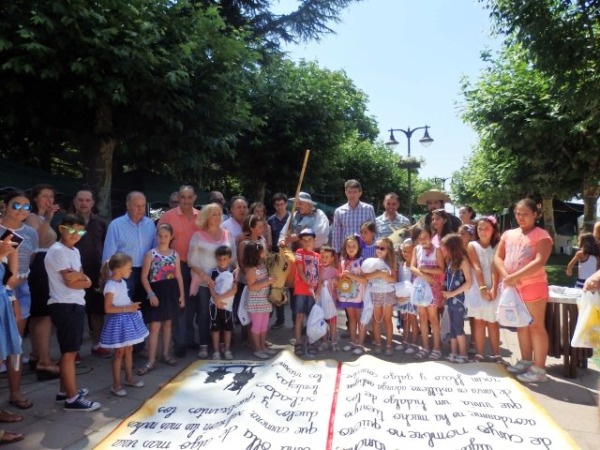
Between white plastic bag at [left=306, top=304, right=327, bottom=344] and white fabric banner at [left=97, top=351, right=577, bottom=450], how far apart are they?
54cm

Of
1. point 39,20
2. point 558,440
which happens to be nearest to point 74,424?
point 558,440

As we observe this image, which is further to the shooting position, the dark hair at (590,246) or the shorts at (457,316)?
the dark hair at (590,246)

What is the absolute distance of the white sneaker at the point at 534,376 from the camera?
4449 mm

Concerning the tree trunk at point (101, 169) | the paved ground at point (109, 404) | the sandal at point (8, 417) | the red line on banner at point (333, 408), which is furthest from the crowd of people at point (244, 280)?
the tree trunk at point (101, 169)

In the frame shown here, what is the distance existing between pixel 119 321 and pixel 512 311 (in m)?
3.80

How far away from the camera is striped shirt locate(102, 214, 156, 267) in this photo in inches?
190

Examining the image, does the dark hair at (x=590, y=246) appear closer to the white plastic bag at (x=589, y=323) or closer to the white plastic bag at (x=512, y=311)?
the white plastic bag at (x=512, y=311)

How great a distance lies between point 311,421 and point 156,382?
1792 mm

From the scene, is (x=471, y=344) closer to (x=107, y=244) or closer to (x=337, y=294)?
(x=337, y=294)

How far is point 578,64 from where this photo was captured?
8688 mm

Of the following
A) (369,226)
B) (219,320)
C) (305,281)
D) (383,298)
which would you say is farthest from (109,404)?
(369,226)

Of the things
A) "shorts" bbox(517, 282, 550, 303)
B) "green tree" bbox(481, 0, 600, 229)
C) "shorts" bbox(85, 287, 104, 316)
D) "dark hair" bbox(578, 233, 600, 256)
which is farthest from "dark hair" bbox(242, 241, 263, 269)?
"green tree" bbox(481, 0, 600, 229)

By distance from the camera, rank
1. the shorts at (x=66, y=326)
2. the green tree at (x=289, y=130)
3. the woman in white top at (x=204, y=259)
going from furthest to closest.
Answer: the green tree at (x=289, y=130) → the woman in white top at (x=204, y=259) → the shorts at (x=66, y=326)

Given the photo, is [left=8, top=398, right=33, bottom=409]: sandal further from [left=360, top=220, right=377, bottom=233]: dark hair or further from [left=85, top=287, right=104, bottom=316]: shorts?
[left=360, top=220, right=377, bottom=233]: dark hair
